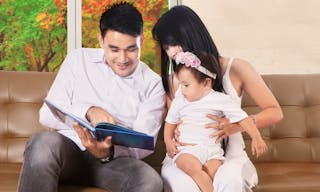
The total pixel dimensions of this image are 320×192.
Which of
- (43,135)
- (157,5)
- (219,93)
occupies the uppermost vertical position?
(157,5)

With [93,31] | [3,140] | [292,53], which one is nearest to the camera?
[3,140]

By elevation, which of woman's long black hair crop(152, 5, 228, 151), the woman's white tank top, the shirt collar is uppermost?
woman's long black hair crop(152, 5, 228, 151)

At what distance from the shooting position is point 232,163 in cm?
175

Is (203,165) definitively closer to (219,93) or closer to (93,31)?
(219,93)

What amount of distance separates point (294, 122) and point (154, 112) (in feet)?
2.34

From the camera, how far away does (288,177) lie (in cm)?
199

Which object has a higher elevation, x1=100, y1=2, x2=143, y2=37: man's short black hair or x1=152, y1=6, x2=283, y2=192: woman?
x1=100, y1=2, x2=143, y2=37: man's short black hair

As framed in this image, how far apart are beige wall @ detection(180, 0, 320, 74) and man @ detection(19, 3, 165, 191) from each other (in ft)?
5.55

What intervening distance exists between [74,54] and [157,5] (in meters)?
2.45

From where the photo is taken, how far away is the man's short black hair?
1.96 metres

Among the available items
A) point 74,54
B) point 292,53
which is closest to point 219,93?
point 74,54

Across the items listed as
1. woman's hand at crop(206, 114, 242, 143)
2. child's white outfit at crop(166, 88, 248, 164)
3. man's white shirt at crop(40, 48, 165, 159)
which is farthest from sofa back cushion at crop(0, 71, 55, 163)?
woman's hand at crop(206, 114, 242, 143)

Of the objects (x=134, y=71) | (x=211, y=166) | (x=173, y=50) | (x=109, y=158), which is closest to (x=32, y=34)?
(x=134, y=71)

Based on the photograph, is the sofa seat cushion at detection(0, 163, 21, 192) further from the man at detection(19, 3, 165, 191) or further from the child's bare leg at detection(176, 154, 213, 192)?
the child's bare leg at detection(176, 154, 213, 192)
